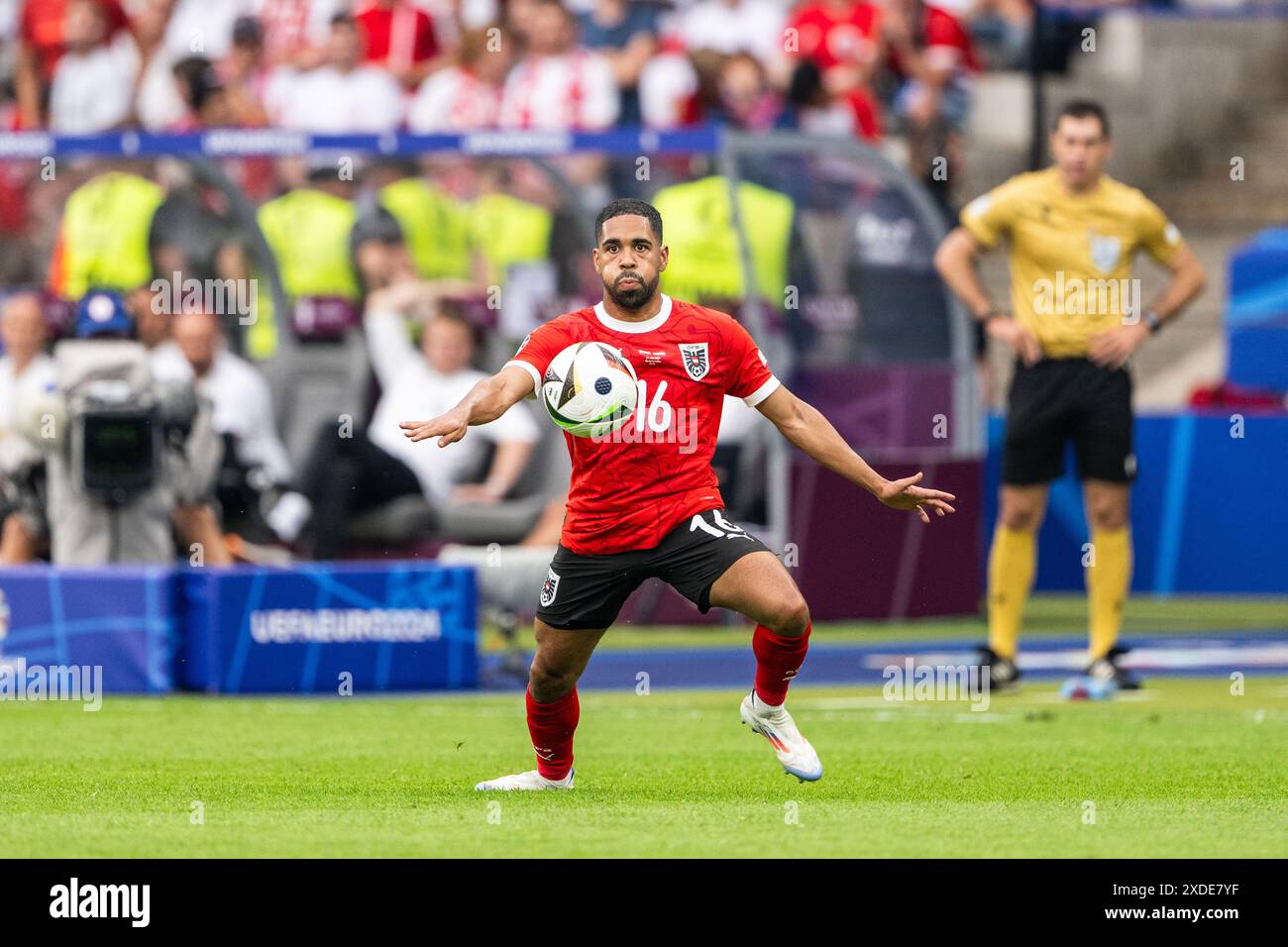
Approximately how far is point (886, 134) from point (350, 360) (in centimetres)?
517

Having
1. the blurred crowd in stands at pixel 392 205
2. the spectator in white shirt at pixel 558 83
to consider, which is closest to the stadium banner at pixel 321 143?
the blurred crowd in stands at pixel 392 205

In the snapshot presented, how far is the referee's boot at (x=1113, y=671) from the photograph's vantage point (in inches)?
520

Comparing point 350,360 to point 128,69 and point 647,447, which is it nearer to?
point 128,69

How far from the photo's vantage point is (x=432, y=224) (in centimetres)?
1831

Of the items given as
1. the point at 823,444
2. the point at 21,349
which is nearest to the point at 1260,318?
the point at 21,349

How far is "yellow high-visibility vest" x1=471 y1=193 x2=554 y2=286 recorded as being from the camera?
18.2 meters

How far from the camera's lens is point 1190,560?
17.7 m

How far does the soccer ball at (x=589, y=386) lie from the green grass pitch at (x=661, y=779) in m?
1.29

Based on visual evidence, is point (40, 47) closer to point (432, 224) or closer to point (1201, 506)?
point (432, 224)

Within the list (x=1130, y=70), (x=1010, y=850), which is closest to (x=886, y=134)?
(x=1130, y=70)

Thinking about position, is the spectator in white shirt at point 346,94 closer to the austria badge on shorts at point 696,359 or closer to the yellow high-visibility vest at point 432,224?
the yellow high-visibility vest at point 432,224

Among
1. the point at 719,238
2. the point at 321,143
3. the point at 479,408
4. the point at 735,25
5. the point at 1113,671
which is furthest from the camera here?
the point at 735,25

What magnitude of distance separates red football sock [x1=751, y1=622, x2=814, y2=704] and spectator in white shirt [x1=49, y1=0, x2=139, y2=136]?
13.4m

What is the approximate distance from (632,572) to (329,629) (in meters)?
4.61
